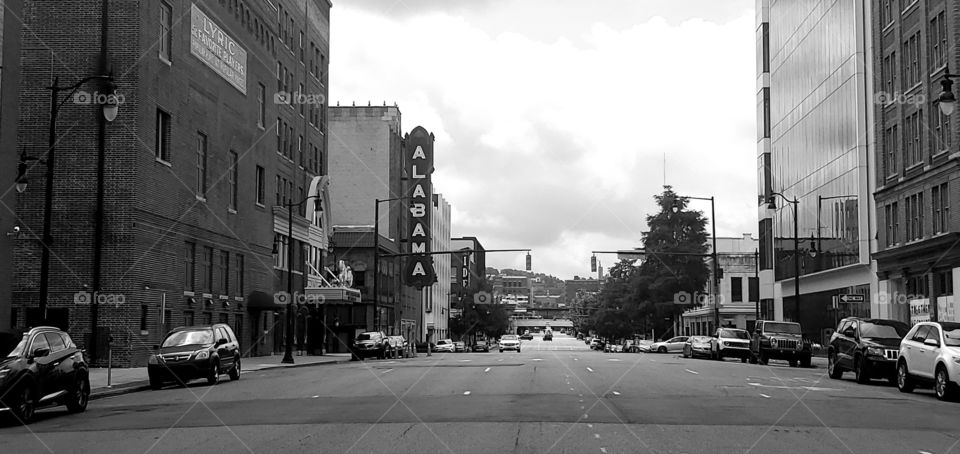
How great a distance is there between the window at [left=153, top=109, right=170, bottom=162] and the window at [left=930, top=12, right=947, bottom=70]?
3112 cm

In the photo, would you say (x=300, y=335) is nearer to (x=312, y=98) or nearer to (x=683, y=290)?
(x=312, y=98)

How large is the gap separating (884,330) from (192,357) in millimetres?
19228

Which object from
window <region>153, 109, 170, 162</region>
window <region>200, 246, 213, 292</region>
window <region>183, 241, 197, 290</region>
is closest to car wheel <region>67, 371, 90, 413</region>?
window <region>153, 109, 170, 162</region>

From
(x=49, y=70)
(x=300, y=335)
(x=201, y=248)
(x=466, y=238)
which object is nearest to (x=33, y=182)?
(x=49, y=70)

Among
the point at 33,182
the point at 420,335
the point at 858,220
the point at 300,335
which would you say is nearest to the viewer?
the point at 33,182

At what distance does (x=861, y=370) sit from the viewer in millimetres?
27594

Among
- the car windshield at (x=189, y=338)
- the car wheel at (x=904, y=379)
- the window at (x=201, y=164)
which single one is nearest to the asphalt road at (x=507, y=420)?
the car wheel at (x=904, y=379)

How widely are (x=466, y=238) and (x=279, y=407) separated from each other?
473 feet

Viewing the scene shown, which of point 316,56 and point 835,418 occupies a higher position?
point 316,56

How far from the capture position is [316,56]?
67.8 meters

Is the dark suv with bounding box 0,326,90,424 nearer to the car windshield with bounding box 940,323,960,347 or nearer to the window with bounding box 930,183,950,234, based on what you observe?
the car windshield with bounding box 940,323,960,347

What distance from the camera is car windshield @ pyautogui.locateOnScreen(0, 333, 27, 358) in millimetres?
16553

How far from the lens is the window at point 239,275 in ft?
167

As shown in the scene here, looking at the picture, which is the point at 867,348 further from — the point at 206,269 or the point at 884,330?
the point at 206,269
